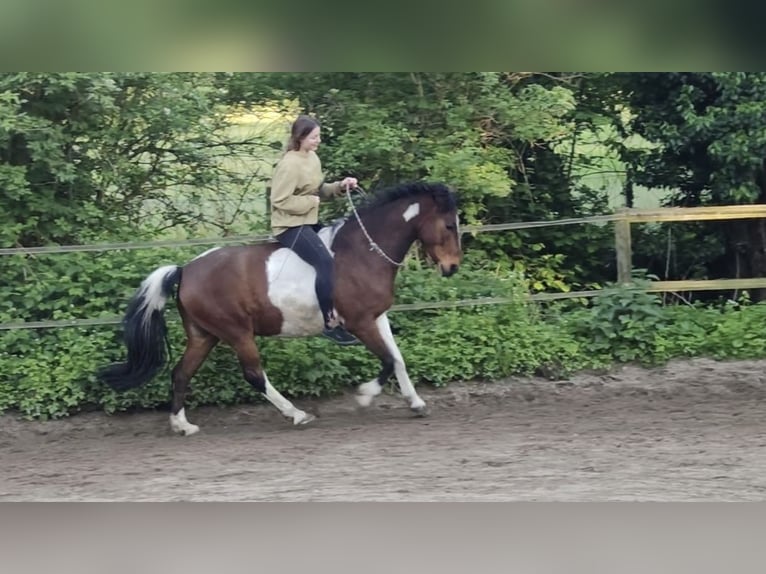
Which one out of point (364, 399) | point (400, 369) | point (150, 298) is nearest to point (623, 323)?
point (400, 369)

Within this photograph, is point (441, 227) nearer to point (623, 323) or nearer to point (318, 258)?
point (318, 258)

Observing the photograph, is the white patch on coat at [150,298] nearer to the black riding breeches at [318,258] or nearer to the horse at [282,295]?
the horse at [282,295]

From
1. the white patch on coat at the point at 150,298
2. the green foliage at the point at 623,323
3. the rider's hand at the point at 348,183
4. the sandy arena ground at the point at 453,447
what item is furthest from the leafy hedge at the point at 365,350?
the rider's hand at the point at 348,183

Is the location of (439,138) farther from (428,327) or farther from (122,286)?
(122,286)

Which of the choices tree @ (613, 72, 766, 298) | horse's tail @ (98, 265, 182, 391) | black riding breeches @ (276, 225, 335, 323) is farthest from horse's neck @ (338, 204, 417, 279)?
tree @ (613, 72, 766, 298)

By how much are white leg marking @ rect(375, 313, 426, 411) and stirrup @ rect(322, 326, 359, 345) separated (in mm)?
263

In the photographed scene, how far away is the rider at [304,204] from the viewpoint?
709cm

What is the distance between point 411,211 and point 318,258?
0.78 m

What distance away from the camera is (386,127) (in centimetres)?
934

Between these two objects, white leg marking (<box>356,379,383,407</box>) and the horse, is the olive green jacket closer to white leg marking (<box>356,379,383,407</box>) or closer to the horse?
the horse

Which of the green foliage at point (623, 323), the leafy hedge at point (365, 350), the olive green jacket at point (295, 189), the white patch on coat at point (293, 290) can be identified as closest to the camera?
the olive green jacket at point (295, 189)

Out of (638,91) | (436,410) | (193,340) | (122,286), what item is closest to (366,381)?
(436,410)

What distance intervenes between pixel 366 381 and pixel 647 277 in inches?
114

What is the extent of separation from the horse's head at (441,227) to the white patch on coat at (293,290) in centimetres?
87
